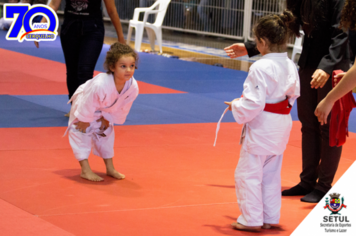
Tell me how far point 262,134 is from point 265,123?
0.06 metres

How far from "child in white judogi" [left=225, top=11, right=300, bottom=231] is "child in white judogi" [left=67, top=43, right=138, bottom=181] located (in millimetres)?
1069

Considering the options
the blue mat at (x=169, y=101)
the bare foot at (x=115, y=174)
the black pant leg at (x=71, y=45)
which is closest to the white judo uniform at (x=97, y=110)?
the bare foot at (x=115, y=174)

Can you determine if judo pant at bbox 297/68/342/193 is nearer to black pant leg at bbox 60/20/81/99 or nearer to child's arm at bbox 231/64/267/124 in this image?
child's arm at bbox 231/64/267/124

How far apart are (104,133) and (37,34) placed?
31.4ft

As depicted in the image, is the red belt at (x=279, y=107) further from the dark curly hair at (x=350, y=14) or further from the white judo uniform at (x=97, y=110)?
the white judo uniform at (x=97, y=110)

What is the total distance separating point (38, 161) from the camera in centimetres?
421

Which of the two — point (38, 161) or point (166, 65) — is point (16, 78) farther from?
point (38, 161)

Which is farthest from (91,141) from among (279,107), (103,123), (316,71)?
(316,71)

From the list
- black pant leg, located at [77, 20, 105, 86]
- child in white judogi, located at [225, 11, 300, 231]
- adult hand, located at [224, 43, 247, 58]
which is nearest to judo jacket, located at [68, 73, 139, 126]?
adult hand, located at [224, 43, 247, 58]

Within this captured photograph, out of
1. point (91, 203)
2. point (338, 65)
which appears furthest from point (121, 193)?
point (338, 65)

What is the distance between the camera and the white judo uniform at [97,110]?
369 cm

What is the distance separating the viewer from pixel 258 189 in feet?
9.58

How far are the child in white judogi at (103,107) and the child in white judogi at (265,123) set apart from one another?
3.51ft

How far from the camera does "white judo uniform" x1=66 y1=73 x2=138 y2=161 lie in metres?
3.69
